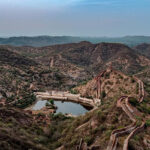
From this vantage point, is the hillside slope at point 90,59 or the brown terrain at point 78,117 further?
the hillside slope at point 90,59

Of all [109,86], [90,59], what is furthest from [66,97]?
[90,59]

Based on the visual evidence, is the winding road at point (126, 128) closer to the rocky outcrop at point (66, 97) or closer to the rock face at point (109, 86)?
the rock face at point (109, 86)

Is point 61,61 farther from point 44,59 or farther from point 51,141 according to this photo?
point 51,141

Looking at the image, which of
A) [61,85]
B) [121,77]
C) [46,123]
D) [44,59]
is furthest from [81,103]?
[44,59]

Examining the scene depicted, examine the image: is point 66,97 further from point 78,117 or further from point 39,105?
point 78,117

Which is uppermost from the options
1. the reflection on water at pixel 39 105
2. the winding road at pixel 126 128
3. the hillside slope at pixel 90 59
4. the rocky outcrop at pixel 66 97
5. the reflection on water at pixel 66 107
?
the winding road at pixel 126 128

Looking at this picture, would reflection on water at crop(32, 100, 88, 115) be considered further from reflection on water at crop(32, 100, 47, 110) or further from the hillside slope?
the hillside slope

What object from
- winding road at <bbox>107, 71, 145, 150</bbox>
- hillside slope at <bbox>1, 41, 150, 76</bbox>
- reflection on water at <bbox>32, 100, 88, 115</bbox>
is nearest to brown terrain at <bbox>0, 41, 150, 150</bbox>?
winding road at <bbox>107, 71, 145, 150</bbox>

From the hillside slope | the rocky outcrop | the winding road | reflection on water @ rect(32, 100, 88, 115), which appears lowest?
reflection on water @ rect(32, 100, 88, 115)

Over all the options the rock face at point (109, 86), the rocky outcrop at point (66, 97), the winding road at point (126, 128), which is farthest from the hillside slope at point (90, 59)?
the winding road at point (126, 128)
